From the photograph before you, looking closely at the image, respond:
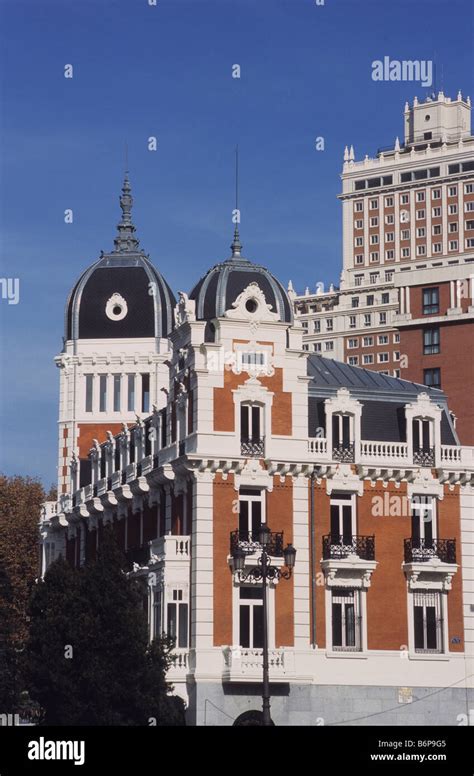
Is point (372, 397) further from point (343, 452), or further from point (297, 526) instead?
point (297, 526)

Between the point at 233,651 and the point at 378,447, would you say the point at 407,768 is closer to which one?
the point at 233,651

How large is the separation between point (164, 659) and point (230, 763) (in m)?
27.8

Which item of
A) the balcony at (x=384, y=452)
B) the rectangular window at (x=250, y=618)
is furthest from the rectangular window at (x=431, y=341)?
the rectangular window at (x=250, y=618)

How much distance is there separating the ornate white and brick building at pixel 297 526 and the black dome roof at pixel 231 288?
0.25 ft

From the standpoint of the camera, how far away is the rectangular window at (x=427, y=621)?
63875 millimetres

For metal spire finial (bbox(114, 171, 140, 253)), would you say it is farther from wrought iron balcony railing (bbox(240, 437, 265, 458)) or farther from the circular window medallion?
wrought iron balcony railing (bbox(240, 437, 265, 458))

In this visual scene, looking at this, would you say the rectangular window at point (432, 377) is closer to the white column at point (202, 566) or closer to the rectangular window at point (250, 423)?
the rectangular window at point (250, 423)

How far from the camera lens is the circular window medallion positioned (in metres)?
87.2

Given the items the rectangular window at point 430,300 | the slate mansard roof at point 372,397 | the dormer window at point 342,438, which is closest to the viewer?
the dormer window at point 342,438

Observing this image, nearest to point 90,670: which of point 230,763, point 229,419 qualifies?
point 229,419

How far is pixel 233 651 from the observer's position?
196 feet

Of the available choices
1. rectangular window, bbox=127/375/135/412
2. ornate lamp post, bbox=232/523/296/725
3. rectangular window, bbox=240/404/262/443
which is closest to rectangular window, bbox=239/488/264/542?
ornate lamp post, bbox=232/523/296/725

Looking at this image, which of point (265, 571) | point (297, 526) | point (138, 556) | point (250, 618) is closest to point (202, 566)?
point (250, 618)

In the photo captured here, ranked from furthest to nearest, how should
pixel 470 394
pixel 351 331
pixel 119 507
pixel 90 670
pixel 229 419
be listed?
pixel 351 331, pixel 470 394, pixel 119 507, pixel 229 419, pixel 90 670
